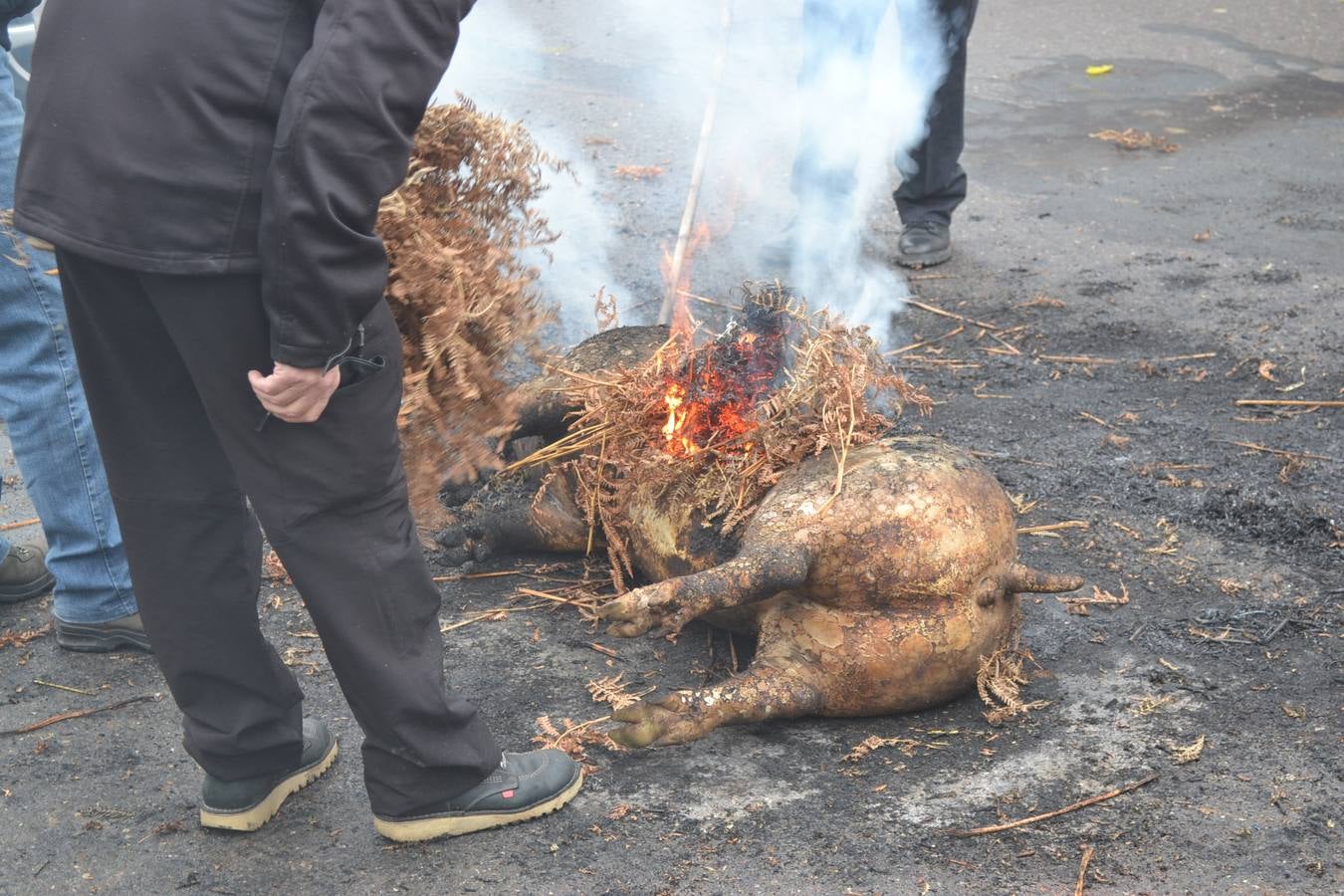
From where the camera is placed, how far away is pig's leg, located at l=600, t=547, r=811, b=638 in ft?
8.96

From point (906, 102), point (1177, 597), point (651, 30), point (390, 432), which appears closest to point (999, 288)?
point (906, 102)

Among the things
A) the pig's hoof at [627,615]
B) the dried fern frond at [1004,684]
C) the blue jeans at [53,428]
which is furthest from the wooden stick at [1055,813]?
the blue jeans at [53,428]

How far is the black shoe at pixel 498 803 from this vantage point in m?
2.73

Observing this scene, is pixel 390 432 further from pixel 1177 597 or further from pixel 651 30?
pixel 651 30

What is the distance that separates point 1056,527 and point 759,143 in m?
5.37

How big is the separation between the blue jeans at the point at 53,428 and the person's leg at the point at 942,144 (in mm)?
4500

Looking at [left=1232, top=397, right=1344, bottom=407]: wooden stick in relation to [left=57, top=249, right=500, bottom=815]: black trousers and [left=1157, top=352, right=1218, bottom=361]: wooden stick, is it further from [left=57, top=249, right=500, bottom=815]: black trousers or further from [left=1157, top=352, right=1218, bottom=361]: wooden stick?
[left=57, top=249, right=500, bottom=815]: black trousers

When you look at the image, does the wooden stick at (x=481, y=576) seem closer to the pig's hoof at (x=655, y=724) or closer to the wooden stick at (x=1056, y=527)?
the pig's hoof at (x=655, y=724)

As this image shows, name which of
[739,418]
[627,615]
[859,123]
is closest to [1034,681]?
[739,418]

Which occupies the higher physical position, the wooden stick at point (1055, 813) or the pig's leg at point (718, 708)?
the pig's leg at point (718, 708)

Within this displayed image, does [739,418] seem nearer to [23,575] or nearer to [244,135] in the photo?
[244,135]

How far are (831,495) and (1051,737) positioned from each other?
2.62 feet

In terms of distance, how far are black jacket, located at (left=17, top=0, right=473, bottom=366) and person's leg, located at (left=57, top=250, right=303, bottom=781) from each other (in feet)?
0.66

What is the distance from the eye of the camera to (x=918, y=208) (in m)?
6.75
